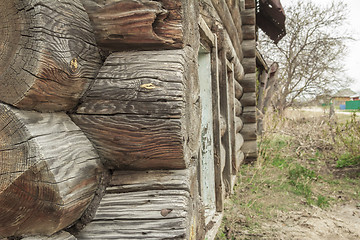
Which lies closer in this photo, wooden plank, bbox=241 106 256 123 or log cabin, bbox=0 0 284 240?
log cabin, bbox=0 0 284 240

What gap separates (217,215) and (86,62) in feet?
7.89

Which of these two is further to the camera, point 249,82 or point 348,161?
point 249,82

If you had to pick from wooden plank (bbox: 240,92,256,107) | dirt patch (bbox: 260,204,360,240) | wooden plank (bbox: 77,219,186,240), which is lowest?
dirt patch (bbox: 260,204,360,240)

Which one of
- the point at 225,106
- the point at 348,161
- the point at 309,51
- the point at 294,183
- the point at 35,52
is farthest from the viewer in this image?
the point at 309,51

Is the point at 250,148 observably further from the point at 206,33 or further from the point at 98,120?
the point at 98,120

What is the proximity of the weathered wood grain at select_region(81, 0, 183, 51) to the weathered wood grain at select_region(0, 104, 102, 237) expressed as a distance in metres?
0.41

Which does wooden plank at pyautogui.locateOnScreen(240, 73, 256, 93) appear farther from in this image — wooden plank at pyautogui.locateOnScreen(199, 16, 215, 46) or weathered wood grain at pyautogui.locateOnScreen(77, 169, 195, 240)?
weathered wood grain at pyautogui.locateOnScreen(77, 169, 195, 240)

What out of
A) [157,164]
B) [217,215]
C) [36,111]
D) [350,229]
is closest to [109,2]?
[36,111]

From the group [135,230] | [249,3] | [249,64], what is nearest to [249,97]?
[249,64]

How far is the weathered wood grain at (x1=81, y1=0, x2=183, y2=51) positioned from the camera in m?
1.19

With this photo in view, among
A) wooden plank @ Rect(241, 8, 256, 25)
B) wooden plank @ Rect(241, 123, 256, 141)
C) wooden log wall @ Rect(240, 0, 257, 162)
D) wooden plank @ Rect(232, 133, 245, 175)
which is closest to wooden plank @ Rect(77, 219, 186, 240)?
wooden plank @ Rect(232, 133, 245, 175)

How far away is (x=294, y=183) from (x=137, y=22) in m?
4.22

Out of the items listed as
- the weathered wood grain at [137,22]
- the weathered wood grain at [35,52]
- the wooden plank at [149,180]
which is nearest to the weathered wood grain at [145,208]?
the wooden plank at [149,180]

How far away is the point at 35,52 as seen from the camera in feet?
3.08
